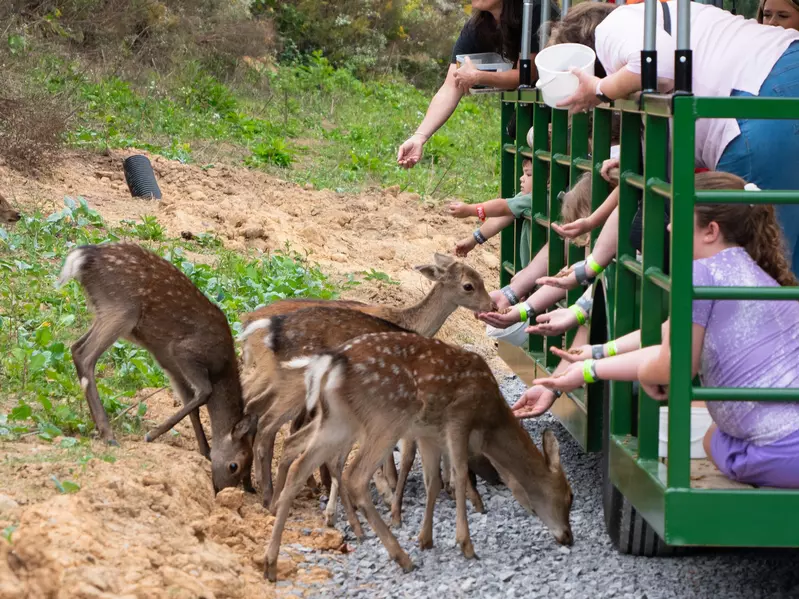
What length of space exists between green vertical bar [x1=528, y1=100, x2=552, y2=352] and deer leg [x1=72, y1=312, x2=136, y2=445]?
2.08 meters

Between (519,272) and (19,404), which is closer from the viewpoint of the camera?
(19,404)

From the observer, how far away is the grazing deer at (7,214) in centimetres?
888

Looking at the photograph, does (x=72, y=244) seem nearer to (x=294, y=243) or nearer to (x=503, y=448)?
(x=294, y=243)

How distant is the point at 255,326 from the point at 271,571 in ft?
5.02

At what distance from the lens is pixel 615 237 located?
16.4 ft

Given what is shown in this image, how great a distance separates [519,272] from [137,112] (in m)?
8.72

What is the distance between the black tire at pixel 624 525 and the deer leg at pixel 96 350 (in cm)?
226

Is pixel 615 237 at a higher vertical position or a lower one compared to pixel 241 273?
higher

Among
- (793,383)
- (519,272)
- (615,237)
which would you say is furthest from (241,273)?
(793,383)

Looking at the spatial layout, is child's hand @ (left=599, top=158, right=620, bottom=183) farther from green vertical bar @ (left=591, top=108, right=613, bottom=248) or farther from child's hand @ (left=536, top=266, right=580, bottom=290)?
child's hand @ (left=536, top=266, right=580, bottom=290)

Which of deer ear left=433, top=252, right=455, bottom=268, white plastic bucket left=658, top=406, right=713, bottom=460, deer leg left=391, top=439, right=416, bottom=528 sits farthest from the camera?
deer ear left=433, top=252, right=455, bottom=268

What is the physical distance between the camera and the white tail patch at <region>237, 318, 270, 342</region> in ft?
19.5

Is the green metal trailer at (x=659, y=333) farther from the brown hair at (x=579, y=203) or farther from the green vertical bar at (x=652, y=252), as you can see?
the brown hair at (x=579, y=203)

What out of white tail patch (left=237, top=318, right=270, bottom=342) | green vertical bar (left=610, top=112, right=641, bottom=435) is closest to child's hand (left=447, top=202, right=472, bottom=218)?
white tail patch (left=237, top=318, right=270, bottom=342)
